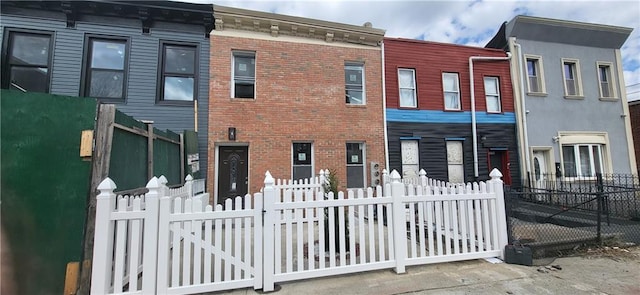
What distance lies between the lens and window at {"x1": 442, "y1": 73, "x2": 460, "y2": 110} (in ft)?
35.5

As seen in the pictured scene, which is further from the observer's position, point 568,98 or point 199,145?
point 568,98

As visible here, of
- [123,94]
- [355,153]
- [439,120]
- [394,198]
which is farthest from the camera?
[439,120]

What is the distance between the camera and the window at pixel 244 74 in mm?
8703

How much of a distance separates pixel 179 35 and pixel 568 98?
46.2 ft

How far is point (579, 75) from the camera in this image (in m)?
11.9

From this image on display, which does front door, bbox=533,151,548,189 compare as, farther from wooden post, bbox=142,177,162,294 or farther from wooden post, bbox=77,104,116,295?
wooden post, bbox=77,104,116,295

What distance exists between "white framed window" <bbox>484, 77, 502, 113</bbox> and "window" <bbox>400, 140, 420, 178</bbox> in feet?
11.4

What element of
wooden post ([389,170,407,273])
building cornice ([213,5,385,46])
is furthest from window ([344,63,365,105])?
wooden post ([389,170,407,273])

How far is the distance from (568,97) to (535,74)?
5.07ft

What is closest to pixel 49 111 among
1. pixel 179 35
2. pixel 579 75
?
pixel 179 35

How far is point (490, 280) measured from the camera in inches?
148

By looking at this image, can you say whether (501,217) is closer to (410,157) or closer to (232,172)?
(410,157)

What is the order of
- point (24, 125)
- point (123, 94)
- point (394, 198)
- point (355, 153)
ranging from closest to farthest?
1. point (24, 125)
2. point (394, 198)
3. point (123, 94)
4. point (355, 153)

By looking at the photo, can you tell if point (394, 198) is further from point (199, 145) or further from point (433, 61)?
point (433, 61)
